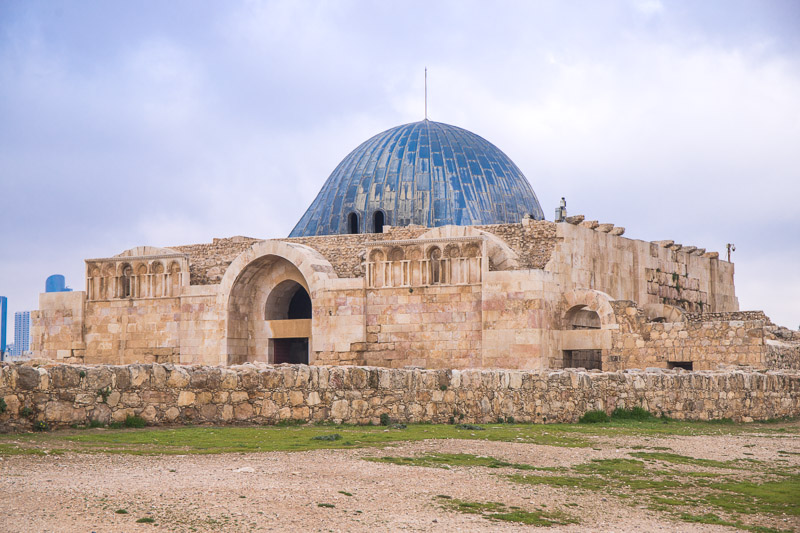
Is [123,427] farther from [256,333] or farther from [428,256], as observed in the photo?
[256,333]

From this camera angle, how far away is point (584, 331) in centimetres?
2448

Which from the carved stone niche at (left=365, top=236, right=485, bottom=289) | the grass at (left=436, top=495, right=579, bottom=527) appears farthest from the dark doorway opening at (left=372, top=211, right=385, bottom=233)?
the grass at (left=436, top=495, right=579, bottom=527)

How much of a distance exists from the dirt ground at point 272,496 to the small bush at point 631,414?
5.99 meters

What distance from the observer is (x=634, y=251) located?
94.3 ft

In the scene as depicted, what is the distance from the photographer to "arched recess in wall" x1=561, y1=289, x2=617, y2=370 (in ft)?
78.2

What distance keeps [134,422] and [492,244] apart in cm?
1526

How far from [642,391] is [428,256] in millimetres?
9634

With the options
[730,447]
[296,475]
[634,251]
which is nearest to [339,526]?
[296,475]

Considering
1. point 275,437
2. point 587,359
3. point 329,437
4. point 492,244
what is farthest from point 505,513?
point 587,359

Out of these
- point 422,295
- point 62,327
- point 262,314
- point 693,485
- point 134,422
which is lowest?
point 693,485

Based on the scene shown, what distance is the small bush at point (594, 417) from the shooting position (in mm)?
15422

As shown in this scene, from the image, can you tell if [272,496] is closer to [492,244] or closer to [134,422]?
[134,422]

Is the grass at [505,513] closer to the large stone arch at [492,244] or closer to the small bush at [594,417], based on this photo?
the small bush at [594,417]

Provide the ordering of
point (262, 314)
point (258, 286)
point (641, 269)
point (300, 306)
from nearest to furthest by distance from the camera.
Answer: point (262, 314), point (258, 286), point (641, 269), point (300, 306)
